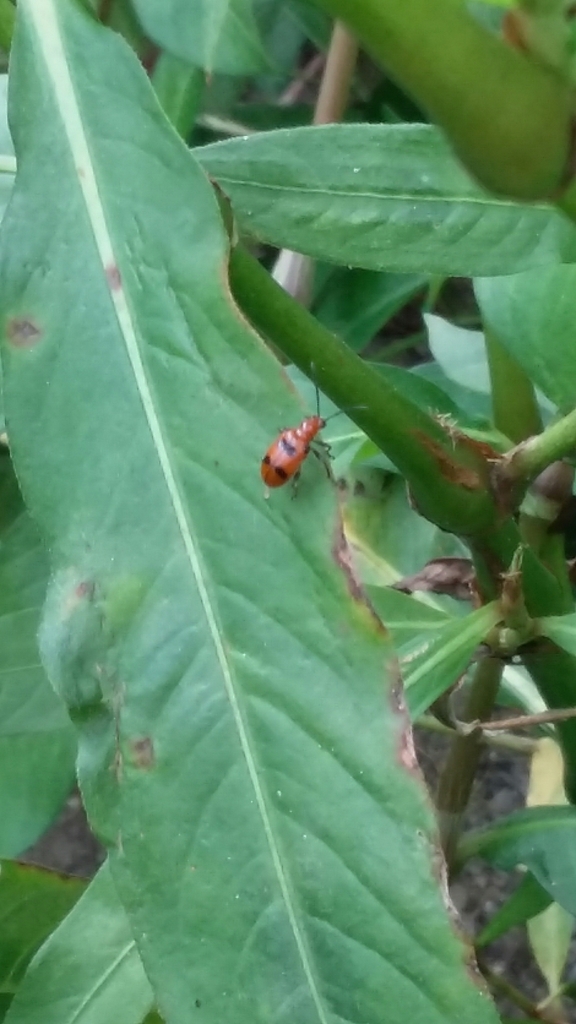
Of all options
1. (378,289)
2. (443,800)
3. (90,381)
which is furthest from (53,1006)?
(378,289)

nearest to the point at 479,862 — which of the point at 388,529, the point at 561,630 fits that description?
the point at 388,529

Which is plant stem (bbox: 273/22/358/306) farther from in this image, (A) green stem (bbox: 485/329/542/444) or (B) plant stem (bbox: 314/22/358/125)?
(A) green stem (bbox: 485/329/542/444)

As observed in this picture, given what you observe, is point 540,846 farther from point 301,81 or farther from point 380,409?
point 301,81

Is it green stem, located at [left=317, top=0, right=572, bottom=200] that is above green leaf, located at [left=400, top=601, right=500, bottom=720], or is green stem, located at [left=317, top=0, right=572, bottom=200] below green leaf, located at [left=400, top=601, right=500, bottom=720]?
above

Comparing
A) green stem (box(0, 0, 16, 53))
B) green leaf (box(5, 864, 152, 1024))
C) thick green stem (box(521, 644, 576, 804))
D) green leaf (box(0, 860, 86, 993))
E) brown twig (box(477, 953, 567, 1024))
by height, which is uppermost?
green stem (box(0, 0, 16, 53))

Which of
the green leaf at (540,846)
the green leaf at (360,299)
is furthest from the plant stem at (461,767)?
the green leaf at (360,299)

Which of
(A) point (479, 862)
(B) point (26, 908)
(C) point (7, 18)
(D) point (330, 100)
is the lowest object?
(A) point (479, 862)

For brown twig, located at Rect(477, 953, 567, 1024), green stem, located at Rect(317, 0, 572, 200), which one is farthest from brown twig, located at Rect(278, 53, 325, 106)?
green stem, located at Rect(317, 0, 572, 200)
